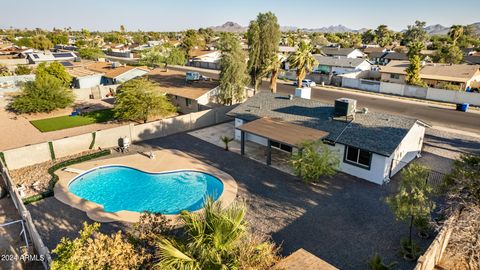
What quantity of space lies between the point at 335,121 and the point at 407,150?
6.14 m

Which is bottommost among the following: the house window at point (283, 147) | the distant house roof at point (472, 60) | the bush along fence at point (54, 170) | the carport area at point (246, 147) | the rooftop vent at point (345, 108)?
the bush along fence at point (54, 170)

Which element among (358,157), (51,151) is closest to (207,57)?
(51,151)

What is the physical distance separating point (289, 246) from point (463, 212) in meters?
8.52

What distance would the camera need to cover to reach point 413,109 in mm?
43719

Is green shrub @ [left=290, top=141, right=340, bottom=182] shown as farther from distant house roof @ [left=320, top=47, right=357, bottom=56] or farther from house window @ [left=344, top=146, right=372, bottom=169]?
distant house roof @ [left=320, top=47, right=357, bottom=56]

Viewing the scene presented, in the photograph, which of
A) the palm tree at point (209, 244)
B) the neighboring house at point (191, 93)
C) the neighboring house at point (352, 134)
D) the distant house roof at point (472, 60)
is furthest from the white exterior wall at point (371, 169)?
the distant house roof at point (472, 60)

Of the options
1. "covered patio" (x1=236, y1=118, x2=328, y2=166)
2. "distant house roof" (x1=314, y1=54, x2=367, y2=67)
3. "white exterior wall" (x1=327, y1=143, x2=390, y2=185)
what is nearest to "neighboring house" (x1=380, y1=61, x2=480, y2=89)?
Result: "distant house roof" (x1=314, y1=54, x2=367, y2=67)

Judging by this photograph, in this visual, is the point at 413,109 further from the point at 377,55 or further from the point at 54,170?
the point at 377,55

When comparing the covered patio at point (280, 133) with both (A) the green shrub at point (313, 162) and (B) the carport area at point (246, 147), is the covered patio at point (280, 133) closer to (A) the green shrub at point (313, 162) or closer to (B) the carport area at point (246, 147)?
(B) the carport area at point (246, 147)

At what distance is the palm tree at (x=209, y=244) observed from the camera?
949 cm

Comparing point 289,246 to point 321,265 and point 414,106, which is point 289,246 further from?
point 414,106

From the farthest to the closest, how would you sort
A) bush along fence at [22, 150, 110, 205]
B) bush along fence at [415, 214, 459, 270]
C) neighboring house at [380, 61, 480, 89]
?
1. neighboring house at [380, 61, 480, 89]
2. bush along fence at [22, 150, 110, 205]
3. bush along fence at [415, 214, 459, 270]

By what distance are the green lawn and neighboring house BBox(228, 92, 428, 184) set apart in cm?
1990

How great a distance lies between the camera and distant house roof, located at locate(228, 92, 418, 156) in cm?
2191
